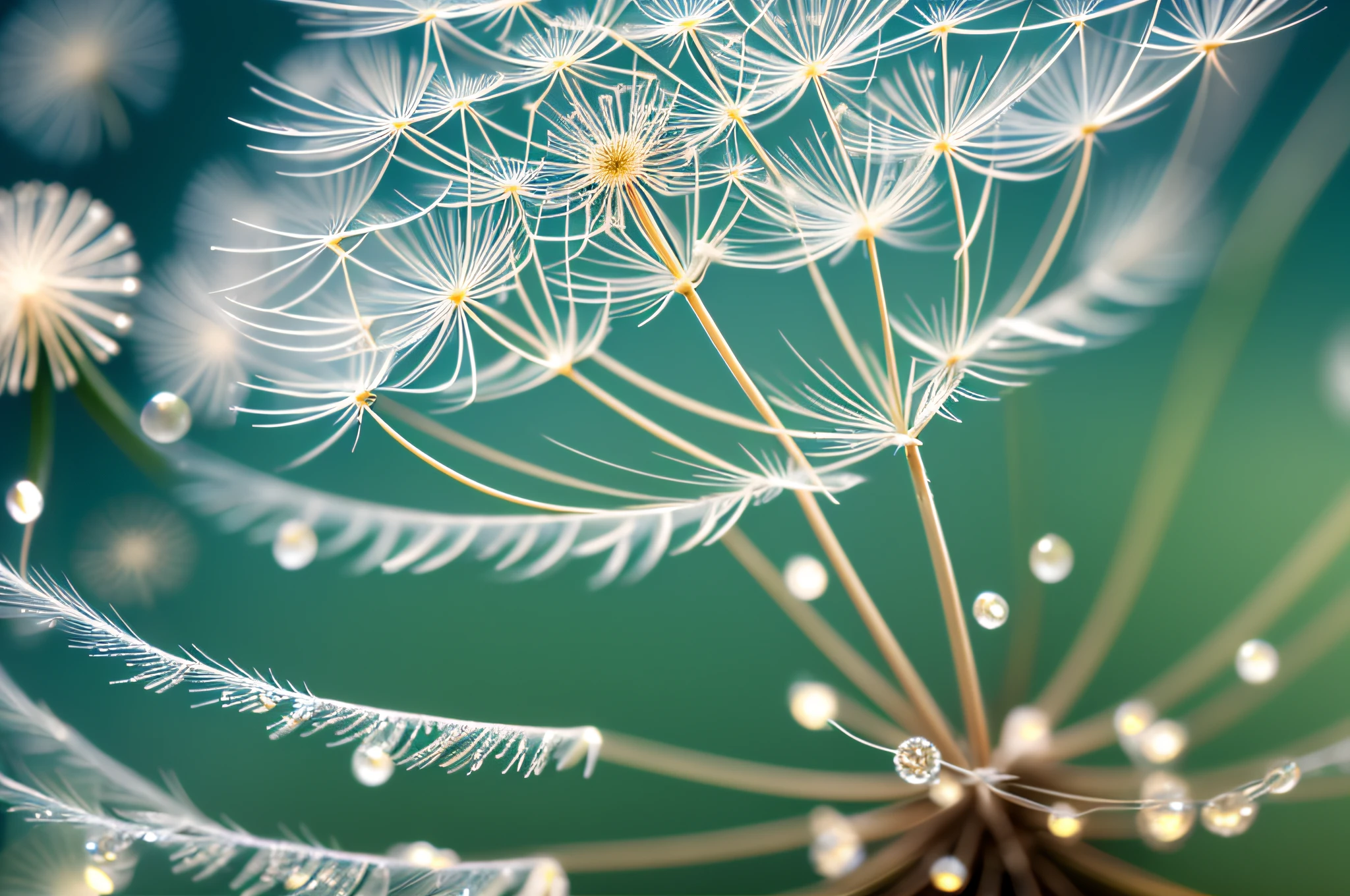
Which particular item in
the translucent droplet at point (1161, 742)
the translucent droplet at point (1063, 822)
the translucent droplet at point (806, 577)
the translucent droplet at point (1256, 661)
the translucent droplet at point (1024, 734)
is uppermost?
the translucent droplet at point (806, 577)

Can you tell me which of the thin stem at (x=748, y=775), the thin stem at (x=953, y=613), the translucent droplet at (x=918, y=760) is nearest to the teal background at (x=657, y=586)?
the thin stem at (x=748, y=775)

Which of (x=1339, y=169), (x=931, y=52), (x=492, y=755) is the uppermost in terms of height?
(x=931, y=52)

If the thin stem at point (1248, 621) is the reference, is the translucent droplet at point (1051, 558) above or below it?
above

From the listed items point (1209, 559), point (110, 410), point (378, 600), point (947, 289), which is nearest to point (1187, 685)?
point (1209, 559)

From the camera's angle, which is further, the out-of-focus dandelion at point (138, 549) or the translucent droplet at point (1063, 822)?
the out-of-focus dandelion at point (138, 549)

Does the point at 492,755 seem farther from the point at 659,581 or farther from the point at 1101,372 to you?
the point at 1101,372

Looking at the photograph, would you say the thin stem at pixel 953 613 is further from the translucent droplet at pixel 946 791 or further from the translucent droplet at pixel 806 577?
the translucent droplet at pixel 806 577

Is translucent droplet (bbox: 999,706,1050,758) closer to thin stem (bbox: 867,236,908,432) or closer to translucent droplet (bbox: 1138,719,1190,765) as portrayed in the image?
translucent droplet (bbox: 1138,719,1190,765)
